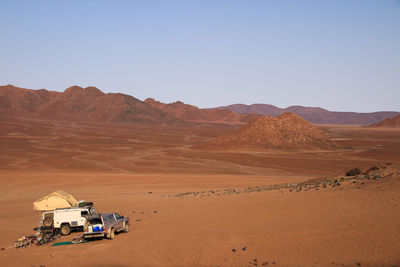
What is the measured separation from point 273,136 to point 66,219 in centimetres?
6468

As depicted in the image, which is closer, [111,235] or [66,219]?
[111,235]

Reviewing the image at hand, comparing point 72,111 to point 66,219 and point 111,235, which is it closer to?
point 66,219

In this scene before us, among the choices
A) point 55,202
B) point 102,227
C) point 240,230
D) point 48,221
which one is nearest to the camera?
point 240,230

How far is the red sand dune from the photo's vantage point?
7556 centimetres

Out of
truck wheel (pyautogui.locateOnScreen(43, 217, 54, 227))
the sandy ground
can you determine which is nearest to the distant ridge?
the sandy ground

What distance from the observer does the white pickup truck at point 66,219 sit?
15.2m

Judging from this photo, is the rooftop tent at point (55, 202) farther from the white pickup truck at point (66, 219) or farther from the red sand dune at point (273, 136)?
the red sand dune at point (273, 136)

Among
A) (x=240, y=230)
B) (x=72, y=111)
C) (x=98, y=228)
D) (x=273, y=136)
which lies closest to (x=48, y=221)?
(x=98, y=228)

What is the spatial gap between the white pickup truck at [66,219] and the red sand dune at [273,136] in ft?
200

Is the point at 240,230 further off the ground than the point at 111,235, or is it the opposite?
the point at 240,230

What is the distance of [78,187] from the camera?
31859mm

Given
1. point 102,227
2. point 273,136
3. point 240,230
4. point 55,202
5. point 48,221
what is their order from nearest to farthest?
point 240,230
point 102,227
point 48,221
point 55,202
point 273,136

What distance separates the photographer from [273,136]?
77.3 meters

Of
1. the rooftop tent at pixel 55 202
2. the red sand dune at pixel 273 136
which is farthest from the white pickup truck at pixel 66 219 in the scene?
the red sand dune at pixel 273 136
